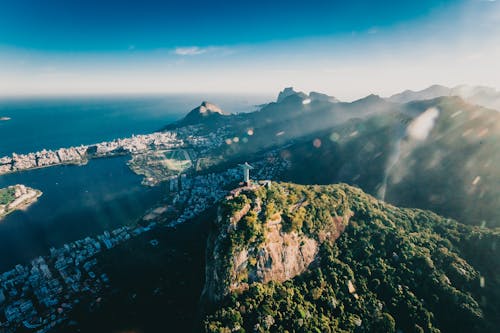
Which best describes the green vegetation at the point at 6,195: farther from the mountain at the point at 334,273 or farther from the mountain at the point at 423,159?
the mountain at the point at 423,159

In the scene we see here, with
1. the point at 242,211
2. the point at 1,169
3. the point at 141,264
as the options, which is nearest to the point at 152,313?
the point at 141,264

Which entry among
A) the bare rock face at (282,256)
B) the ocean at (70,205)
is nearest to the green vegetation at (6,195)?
the ocean at (70,205)

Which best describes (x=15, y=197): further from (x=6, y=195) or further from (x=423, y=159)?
(x=423, y=159)

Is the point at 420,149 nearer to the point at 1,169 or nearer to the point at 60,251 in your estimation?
the point at 60,251

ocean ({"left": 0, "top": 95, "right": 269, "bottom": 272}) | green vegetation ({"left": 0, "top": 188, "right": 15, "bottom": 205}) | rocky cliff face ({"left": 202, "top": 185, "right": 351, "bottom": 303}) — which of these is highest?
rocky cliff face ({"left": 202, "top": 185, "right": 351, "bottom": 303})

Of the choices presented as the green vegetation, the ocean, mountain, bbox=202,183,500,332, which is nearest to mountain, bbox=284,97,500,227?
mountain, bbox=202,183,500,332

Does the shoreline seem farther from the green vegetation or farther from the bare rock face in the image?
the bare rock face

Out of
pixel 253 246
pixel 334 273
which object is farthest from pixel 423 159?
pixel 253 246

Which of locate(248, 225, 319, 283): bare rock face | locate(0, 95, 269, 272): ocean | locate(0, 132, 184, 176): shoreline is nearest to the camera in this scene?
locate(248, 225, 319, 283): bare rock face
